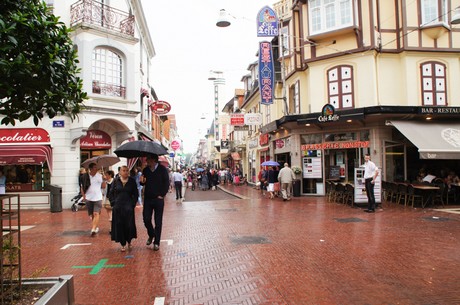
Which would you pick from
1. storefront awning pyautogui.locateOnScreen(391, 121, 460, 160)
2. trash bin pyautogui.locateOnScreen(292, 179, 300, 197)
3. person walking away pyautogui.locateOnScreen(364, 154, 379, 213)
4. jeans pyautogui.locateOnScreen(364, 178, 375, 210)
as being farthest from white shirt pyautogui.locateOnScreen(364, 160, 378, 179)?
trash bin pyautogui.locateOnScreen(292, 179, 300, 197)

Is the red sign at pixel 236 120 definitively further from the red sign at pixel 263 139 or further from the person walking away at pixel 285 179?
the person walking away at pixel 285 179

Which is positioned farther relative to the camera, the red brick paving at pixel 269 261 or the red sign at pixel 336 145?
the red sign at pixel 336 145

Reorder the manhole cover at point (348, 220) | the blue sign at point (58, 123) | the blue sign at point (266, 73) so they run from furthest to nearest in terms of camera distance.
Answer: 1. the blue sign at point (266, 73)
2. the blue sign at point (58, 123)
3. the manhole cover at point (348, 220)

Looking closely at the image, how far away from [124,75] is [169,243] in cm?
1146

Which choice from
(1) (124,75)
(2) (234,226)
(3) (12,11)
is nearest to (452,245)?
(2) (234,226)

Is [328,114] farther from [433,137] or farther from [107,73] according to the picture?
[107,73]

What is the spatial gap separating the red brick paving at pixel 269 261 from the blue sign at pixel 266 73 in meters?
9.30

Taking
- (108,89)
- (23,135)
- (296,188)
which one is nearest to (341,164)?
(296,188)

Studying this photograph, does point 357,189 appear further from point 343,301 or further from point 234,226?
point 343,301

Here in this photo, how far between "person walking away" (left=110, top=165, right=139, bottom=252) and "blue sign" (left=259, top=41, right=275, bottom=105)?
1272 cm

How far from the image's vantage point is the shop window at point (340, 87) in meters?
16.9

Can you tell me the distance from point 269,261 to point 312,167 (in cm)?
1258

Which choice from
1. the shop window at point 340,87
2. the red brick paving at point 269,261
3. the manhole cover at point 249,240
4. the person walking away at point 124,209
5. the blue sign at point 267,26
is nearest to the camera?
the red brick paving at point 269,261

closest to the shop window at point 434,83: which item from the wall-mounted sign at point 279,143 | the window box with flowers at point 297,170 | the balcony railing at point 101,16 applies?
the window box with flowers at point 297,170
